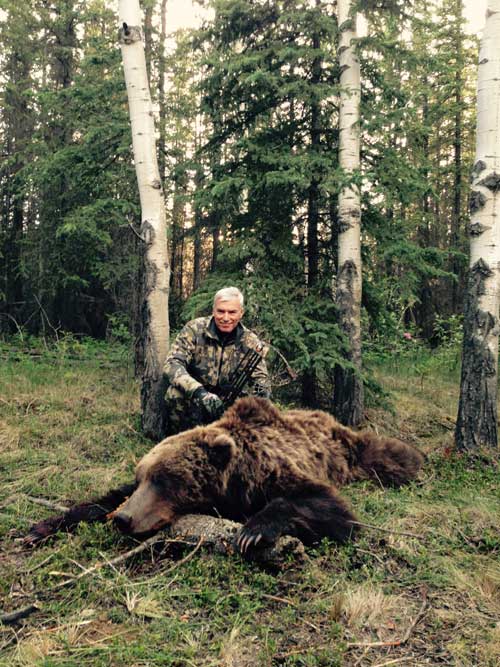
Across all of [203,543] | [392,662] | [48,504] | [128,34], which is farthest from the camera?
[128,34]

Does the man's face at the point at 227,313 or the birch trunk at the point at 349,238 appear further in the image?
the birch trunk at the point at 349,238

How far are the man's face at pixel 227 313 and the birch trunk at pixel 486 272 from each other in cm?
221

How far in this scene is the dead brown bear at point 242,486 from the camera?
3.02 m

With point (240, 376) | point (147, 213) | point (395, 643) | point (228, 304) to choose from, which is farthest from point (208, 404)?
point (147, 213)

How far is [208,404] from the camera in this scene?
160 inches

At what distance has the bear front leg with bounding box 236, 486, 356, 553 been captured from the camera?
288 centimetres

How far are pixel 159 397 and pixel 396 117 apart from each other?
3816 millimetres

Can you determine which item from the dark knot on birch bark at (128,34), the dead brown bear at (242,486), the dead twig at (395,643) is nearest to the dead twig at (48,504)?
the dead brown bear at (242,486)

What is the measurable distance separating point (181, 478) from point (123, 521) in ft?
1.44

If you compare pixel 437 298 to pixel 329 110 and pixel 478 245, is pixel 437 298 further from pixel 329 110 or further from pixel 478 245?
pixel 478 245

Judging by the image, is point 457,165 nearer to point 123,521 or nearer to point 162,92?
point 162,92

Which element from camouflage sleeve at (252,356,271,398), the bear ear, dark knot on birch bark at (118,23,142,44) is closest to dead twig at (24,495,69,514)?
the bear ear

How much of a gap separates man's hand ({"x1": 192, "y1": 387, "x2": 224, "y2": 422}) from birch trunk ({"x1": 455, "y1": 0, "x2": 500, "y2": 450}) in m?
2.42

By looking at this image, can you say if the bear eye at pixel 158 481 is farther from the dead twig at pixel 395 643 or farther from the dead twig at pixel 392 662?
the dead twig at pixel 392 662
